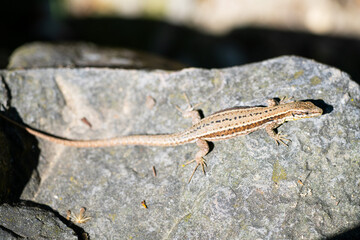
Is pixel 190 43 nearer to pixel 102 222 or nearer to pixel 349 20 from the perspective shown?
pixel 349 20

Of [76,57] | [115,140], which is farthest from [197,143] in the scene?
[76,57]

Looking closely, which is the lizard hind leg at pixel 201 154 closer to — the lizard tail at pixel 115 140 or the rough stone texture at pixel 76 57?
the lizard tail at pixel 115 140

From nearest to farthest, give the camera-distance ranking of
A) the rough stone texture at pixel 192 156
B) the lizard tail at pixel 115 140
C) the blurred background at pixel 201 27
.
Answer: the rough stone texture at pixel 192 156
the lizard tail at pixel 115 140
the blurred background at pixel 201 27

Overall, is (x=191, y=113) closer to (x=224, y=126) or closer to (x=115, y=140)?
(x=224, y=126)

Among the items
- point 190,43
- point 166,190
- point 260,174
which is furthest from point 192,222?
point 190,43

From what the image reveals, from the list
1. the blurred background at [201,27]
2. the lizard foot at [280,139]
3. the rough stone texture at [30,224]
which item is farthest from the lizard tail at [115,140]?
the blurred background at [201,27]

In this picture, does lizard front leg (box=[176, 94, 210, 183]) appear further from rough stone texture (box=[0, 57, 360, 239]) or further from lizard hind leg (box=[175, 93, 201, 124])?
rough stone texture (box=[0, 57, 360, 239])
